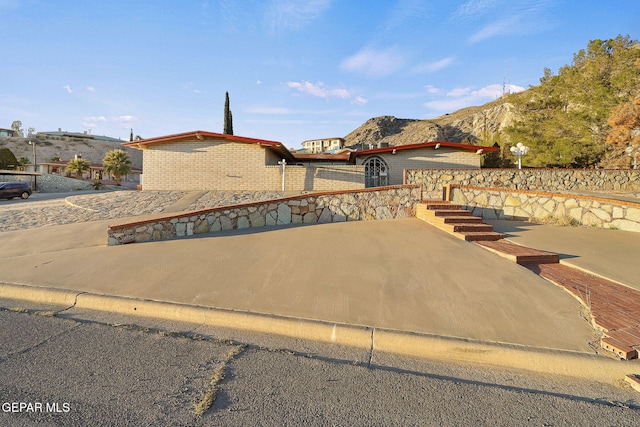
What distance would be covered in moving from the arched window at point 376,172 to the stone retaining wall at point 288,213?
11.2m

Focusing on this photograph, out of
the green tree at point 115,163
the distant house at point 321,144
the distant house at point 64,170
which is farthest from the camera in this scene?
the distant house at point 321,144

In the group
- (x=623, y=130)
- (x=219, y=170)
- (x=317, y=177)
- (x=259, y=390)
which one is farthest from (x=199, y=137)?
(x=623, y=130)

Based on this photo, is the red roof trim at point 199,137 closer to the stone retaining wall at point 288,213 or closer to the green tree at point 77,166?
the stone retaining wall at point 288,213

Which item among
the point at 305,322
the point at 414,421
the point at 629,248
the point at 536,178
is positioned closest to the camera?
the point at 414,421

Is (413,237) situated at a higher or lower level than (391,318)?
higher

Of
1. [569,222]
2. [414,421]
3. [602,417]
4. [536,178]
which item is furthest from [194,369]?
[536,178]

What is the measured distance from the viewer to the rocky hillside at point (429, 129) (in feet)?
185

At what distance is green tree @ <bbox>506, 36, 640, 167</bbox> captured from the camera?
20.2m

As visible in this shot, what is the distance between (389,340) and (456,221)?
5448 mm

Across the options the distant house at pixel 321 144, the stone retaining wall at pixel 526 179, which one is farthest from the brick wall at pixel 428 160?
the distant house at pixel 321 144

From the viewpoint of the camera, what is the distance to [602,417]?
91.7 inches

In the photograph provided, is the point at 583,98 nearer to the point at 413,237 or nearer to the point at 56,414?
the point at 413,237

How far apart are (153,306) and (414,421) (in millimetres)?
3526

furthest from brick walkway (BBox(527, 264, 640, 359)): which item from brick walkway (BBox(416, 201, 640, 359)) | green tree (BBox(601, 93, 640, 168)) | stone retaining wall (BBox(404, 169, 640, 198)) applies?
green tree (BBox(601, 93, 640, 168))
